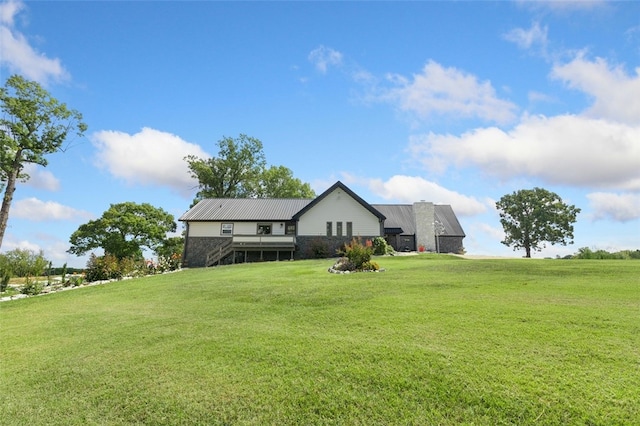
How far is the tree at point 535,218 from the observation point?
135 ft

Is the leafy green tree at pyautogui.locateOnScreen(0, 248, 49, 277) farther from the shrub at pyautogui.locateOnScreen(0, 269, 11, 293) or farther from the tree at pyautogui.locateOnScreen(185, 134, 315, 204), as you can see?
the tree at pyautogui.locateOnScreen(185, 134, 315, 204)

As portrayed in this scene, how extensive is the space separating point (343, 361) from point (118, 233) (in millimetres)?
37135

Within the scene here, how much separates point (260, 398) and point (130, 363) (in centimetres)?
276

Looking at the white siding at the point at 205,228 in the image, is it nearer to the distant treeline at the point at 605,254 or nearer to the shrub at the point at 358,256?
the shrub at the point at 358,256

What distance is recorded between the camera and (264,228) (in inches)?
1288

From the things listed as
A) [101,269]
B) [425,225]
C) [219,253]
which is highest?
[425,225]

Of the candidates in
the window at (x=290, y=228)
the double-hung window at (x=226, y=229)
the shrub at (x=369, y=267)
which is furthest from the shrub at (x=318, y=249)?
the shrub at (x=369, y=267)

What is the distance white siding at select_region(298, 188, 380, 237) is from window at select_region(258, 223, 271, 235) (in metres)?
2.92

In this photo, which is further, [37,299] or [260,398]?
[37,299]

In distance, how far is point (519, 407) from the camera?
4.16 meters

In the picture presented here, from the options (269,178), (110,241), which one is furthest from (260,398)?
(269,178)

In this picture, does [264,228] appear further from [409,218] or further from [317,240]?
[409,218]

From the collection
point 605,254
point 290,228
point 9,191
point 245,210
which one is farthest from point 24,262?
point 605,254

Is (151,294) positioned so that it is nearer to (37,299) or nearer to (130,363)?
(37,299)
